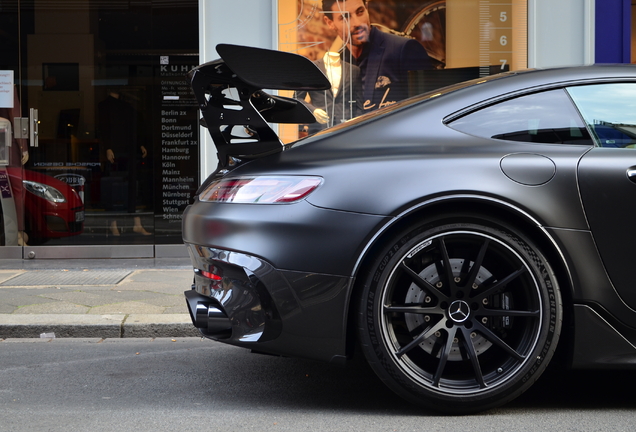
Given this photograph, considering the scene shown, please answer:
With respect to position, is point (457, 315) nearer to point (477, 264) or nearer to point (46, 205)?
point (477, 264)

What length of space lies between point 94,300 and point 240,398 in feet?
8.93

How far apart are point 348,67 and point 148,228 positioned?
3112mm

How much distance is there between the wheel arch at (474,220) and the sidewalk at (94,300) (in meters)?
2.23

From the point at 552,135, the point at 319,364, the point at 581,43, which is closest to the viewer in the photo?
the point at 552,135

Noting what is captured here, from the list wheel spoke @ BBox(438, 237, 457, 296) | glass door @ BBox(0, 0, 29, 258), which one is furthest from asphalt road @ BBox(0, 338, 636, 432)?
glass door @ BBox(0, 0, 29, 258)

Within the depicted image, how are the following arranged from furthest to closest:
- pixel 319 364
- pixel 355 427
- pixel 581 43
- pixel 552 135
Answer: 1. pixel 581 43
2. pixel 319 364
3. pixel 552 135
4. pixel 355 427

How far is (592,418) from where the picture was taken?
3045mm

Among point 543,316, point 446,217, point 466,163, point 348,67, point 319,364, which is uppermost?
point 348,67

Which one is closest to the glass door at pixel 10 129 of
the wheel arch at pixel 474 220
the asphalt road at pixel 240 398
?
the asphalt road at pixel 240 398

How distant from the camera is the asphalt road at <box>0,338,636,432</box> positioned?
2988 millimetres

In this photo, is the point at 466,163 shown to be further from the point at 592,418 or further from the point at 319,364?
the point at 319,364

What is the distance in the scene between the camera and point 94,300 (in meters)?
5.70

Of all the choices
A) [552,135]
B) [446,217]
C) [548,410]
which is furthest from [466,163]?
[548,410]

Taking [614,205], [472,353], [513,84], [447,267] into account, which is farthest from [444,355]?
[513,84]
